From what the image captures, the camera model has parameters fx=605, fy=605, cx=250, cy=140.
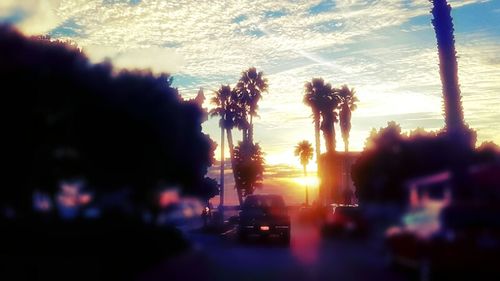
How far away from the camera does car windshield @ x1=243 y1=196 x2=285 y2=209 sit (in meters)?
28.4

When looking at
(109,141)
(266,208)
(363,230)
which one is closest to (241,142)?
(266,208)

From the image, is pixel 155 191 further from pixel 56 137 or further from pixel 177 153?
pixel 56 137

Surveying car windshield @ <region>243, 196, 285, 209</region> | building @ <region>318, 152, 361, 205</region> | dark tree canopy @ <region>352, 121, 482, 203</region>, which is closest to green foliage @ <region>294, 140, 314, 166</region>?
building @ <region>318, 152, 361, 205</region>

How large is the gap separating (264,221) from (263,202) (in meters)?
1.16

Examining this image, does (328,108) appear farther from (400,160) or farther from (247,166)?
(400,160)

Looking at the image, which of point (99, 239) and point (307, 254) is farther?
point (307, 254)

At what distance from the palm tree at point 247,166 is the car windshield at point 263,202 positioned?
42424mm

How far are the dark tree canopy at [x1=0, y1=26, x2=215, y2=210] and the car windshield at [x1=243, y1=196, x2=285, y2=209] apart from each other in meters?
5.07

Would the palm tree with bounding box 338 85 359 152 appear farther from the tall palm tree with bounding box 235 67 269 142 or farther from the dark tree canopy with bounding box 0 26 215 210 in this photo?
the dark tree canopy with bounding box 0 26 215 210

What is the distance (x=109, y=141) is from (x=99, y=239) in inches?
209

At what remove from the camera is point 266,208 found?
1108 inches

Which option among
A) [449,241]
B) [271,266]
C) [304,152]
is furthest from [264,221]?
[304,152]

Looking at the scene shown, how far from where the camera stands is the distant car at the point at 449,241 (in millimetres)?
5758

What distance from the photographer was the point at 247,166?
75.4 meters
